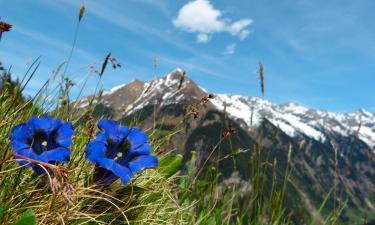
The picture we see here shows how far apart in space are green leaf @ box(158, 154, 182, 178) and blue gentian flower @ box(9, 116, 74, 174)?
1.61 metres

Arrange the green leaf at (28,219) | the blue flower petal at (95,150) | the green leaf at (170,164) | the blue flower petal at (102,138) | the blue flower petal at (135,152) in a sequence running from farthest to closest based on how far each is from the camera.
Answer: the green leaf at (170,164) < the blue flower petal at (135,152) < the blue flower petal at (102,138) < the blue flower petal at (95,150) < the green leaf at (28,219)

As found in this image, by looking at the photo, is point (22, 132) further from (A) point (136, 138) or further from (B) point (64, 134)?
(A) point (136, 138)

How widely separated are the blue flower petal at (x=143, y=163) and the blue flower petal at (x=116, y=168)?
10cm

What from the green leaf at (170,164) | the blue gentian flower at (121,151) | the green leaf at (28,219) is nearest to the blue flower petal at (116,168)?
the blue gentian flower at (121,151)

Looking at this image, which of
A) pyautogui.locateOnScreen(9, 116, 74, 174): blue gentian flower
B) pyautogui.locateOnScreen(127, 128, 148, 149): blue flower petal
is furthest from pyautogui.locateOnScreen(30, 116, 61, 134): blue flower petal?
pyautogui.locateOnScreen(127, 128, 148, 149): blue flower petal

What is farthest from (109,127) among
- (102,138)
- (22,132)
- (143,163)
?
(22,132)

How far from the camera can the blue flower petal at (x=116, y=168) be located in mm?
2412

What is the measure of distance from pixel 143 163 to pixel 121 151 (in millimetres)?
160

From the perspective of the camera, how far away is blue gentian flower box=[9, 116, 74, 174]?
2285 millimetres

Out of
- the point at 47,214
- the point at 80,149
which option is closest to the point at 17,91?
the point at 80,149

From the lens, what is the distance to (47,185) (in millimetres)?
2547

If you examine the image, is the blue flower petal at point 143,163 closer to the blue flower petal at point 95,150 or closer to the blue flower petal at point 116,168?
the blue flower petal at point 116,168

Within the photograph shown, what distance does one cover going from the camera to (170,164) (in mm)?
3967

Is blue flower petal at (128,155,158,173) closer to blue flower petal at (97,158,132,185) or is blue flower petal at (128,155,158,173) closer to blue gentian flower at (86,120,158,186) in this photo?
blue gentian flower at (86,120,158,186)
